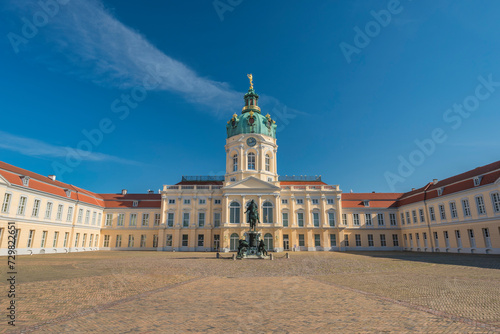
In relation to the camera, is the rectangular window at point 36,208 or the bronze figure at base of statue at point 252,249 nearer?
the bronze figure at base of statue at point 252,249

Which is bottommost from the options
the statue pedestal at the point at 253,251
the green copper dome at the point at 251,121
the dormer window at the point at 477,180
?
the statue pedestal at the point at 253,251

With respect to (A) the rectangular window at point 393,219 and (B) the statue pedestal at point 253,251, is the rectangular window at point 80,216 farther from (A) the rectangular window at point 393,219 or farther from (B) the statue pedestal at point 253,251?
(A) the rectangular window at point 393,219

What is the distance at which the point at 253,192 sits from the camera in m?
48.3

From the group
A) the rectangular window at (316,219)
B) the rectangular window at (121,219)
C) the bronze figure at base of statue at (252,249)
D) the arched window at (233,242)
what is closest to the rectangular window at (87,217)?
the rectangular window at (121,219)

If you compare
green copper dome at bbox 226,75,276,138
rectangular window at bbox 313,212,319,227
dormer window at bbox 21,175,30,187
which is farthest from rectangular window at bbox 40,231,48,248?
rectangular window at bbox 313,212,319,227

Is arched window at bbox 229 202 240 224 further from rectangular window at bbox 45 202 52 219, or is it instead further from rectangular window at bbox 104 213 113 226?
rectangular window at bbox 45 202 52 219

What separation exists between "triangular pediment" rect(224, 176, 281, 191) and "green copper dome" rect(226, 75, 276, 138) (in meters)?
10.7

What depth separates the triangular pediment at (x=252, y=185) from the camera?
1903 inches

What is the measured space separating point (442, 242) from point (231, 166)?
116 feet

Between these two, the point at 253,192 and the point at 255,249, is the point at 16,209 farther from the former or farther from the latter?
the point at 253,192

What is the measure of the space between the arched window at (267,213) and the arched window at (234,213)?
4236 mm

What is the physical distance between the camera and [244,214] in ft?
159

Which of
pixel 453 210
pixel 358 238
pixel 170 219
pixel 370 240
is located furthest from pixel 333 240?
pixel 170 219

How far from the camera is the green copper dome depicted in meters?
54.6
